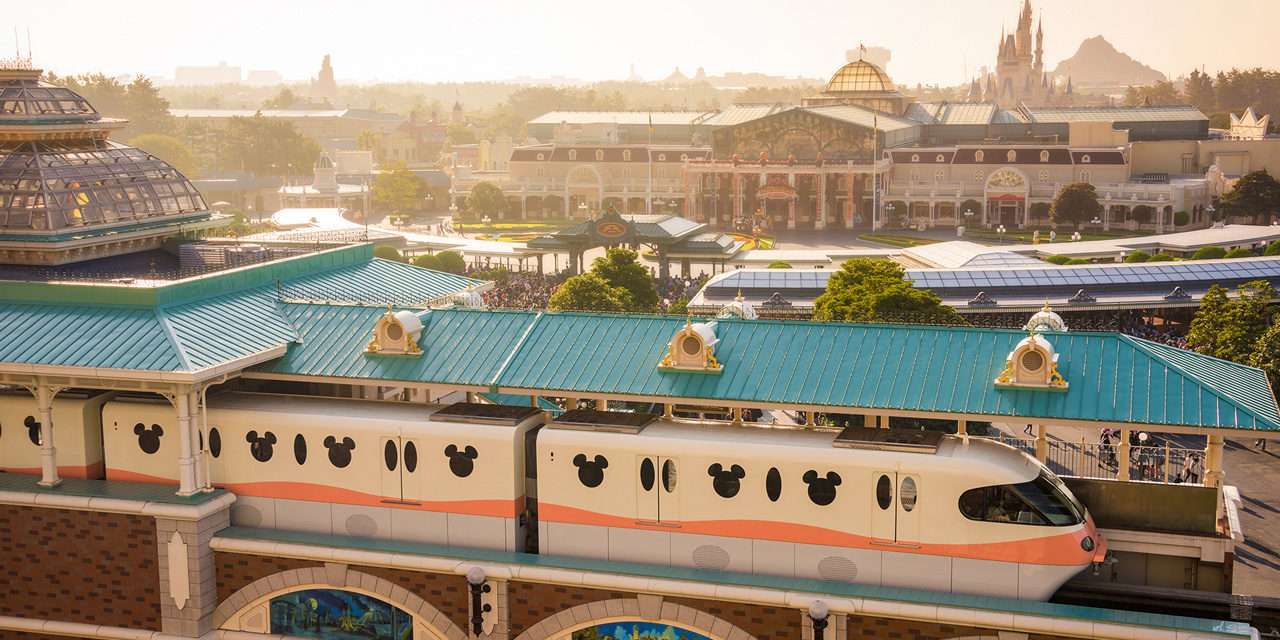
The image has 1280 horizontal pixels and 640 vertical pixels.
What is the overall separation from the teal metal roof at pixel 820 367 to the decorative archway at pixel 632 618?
4798mm

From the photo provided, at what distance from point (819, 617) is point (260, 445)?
14.4 m

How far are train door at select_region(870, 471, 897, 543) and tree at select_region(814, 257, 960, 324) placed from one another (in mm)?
29799

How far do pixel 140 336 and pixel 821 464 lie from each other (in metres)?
16.8

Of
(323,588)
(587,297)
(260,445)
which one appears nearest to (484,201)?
(587,297)

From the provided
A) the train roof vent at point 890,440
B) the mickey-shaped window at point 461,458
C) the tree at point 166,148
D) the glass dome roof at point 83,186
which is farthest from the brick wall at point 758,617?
the tree at point 166,148

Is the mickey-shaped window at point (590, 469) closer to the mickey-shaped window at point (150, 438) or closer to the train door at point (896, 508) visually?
the train door at point (896, 508)

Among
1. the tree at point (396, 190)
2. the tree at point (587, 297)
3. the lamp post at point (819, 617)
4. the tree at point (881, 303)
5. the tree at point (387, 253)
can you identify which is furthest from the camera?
the tree at point (396, 190)

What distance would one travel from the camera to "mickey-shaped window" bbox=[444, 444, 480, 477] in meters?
32.2

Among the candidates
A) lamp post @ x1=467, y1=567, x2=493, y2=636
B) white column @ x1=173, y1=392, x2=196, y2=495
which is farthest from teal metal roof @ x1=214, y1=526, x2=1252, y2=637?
white column @ x1=173, y1=392, x2=196, y2=495

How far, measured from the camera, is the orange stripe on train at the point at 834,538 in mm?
28609

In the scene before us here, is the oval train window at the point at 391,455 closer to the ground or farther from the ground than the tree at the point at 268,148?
closer to the ground

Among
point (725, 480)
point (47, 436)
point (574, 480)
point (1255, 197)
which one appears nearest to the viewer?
point (725, 480)

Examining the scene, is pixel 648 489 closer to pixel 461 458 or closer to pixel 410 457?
pixel 461 458

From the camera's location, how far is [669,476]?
1226 inches
